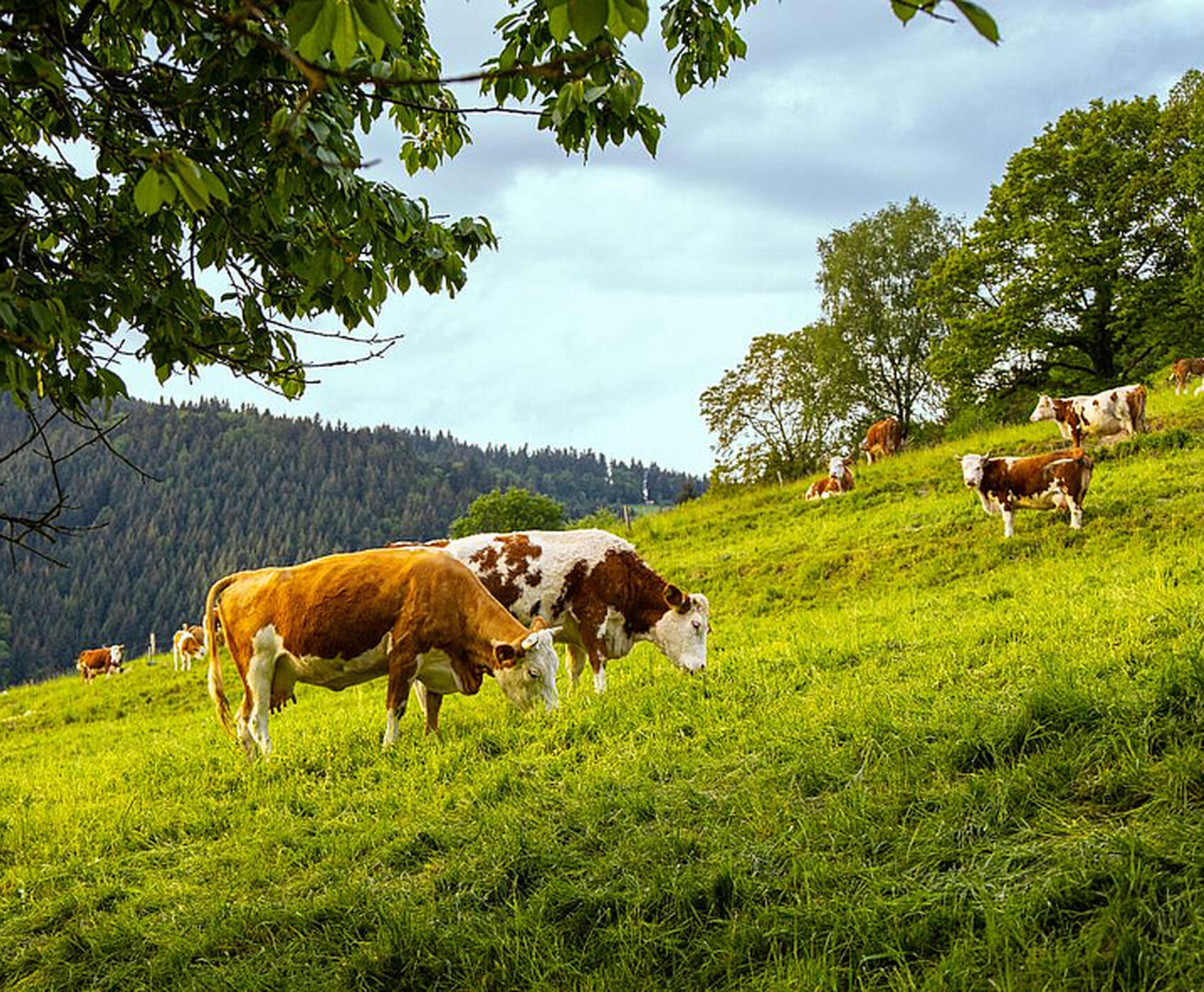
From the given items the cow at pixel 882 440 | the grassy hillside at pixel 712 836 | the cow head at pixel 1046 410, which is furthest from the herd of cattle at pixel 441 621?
the cow at pixel 882 440

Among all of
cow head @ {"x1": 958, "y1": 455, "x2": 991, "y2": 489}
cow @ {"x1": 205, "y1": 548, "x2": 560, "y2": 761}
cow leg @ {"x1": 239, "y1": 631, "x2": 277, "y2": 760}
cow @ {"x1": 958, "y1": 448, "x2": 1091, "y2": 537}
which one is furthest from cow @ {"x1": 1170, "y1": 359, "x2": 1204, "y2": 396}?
cow leg @ {"x1": 239, "y1": 631, "x2": 277, "y2": 760}

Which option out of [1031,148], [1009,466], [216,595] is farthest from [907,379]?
[216,595]

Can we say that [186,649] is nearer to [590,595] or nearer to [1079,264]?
[590,595]

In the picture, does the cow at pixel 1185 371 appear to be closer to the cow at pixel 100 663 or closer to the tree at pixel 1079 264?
the tree at pixel 1079 264

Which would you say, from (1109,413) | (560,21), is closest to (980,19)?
(560,21)

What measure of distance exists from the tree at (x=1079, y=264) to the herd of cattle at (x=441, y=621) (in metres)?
27.5

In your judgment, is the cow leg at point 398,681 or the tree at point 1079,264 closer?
the cow leg at point 398,681

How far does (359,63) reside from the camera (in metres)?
3.68

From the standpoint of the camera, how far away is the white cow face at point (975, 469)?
17406 mm

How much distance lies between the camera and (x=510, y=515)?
71312 millimetres

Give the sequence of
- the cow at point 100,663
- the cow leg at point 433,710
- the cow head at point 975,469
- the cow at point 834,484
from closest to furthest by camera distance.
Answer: the cow leg at point 433,710 < the cow head at point 975,469 < the cow at point 834,484 < the cow at point 100,663

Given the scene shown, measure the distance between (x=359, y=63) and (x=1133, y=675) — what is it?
225 inches

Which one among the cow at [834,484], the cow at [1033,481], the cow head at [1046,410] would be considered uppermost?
the cow head at [1046,410]

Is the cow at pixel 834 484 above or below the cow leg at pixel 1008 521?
above
